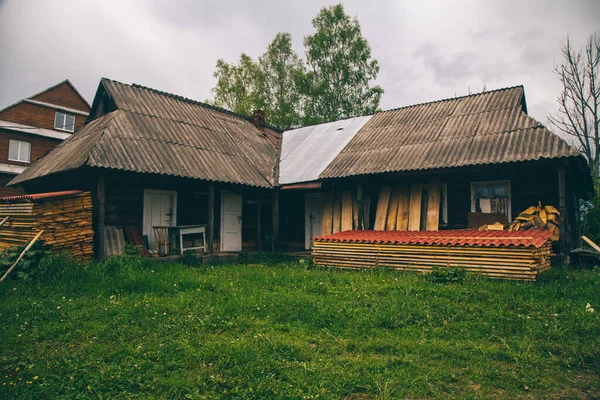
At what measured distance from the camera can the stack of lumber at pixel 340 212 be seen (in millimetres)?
12852

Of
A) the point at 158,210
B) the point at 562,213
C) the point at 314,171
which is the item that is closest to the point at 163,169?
the point at 158,210

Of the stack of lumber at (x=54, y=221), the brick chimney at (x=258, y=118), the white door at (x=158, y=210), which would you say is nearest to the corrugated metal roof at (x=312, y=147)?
the brick chimney at (x=258, y=118)

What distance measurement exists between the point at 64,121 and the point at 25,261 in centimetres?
2383

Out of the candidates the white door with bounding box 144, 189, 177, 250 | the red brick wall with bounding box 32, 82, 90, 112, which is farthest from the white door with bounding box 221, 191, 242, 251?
the red brick wall with bounding box 32, 82, 90, 112

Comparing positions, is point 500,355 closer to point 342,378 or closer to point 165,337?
point 342,378

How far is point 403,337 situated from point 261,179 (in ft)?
29.9

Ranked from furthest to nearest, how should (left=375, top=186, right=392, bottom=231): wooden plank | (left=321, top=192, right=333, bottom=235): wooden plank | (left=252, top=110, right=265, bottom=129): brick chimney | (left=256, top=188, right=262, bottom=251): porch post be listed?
1. (left=252, top=110, right=265, bottom=129): brick chimney
2. (left=256, top=188, right=262, bottom=251): porch post
3. (left=321, top=192, right=333, bottom=235): wooden plank
4. (left=375, top=186, right=392, bottom=231): wooden plank

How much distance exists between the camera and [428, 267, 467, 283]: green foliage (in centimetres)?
779

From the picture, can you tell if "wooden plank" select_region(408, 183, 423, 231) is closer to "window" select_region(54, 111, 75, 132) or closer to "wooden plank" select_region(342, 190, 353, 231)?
"wooden plank" select_region(342, 190, 353, 231)

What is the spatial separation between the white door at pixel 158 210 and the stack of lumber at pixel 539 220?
971 cm

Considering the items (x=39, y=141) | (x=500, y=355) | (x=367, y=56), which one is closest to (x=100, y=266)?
(x=500, y=355)

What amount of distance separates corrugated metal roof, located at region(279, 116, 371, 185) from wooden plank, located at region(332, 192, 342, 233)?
108cm

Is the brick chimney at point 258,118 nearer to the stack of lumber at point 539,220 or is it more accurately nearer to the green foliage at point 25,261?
the green foliage at point 25,261

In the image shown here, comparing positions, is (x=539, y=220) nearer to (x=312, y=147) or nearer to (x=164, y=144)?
(x=312, y=147)
